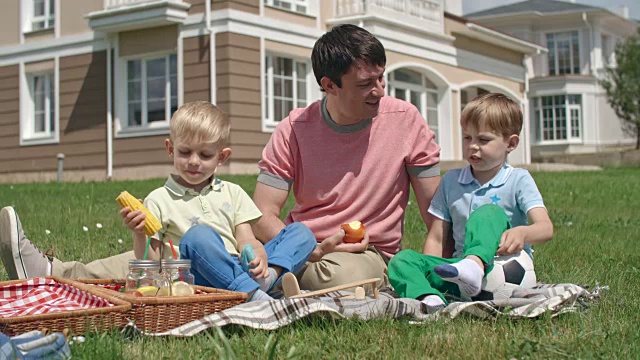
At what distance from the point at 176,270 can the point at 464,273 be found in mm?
1234

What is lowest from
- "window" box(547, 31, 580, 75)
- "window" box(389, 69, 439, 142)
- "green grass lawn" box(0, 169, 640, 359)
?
"green grass lawn" box(0, 169, 640, 359)

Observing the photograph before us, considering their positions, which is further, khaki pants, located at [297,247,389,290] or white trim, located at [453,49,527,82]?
white trim, located at [453,49,527,82]

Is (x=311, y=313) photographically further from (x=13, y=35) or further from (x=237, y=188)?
(x=13, y=35)

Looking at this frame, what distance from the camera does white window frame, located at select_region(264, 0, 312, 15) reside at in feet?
61.2

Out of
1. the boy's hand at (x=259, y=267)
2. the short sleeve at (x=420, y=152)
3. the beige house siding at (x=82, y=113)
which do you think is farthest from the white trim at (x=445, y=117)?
the boy's hand at (x=259, y=267)

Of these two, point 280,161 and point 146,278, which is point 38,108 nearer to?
point 280,161

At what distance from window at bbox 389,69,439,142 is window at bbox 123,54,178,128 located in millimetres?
6119

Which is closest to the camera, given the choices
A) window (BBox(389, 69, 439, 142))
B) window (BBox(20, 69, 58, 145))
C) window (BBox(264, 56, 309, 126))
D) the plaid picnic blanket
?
the plaid picnic blanket

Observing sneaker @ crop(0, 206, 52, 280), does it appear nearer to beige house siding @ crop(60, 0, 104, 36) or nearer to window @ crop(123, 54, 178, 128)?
window @ crop(123, 54, 178, 128)

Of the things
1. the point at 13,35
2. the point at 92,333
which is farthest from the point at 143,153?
the point at 92,333

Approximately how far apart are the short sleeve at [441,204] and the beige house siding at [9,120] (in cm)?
1812

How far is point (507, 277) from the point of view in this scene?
4.01 m

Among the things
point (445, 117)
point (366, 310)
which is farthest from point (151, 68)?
point (366, 310)

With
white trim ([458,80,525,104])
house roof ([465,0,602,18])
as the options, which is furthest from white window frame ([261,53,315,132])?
house roof ([465,0,602,18])
